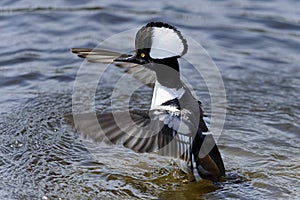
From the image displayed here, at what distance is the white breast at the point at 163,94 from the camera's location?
580 cm

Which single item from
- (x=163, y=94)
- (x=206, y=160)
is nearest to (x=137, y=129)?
(x=163, y=94)

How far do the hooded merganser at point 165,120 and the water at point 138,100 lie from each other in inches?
16.4

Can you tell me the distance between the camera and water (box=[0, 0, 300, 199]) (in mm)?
6035

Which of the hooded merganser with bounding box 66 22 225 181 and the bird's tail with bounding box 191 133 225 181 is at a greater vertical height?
the hooded merganser with bounding box 66 22 225 181

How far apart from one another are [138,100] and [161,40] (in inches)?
104

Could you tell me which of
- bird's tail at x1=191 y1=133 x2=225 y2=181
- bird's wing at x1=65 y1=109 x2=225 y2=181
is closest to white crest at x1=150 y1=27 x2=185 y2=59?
bird's wing at x1=65 y1=109 x2=225 y2=181

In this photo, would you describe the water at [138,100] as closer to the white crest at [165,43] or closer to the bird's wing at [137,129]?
the bird's wing at [137,129]

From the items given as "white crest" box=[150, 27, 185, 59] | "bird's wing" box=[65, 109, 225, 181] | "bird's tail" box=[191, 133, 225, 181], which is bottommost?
"bird's tail" box=[191, 133, 225, 181]

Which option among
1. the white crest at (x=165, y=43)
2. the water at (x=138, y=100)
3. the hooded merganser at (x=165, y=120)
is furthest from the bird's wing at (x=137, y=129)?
the water at (x=138, y=100)

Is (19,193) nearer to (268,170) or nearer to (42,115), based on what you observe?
(42,115)

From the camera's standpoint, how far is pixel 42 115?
24.3ft

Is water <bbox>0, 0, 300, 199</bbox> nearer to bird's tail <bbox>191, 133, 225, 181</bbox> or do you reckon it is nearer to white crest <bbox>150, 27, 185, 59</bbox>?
bird's tail <bbox>191, 133, 225, 181</bbox>

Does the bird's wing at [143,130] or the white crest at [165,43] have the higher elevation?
the white crest at [165,43]

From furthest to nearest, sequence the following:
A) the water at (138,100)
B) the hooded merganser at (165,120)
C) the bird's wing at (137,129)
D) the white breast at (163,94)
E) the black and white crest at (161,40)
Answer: the water at (138,100) < the white breast at (163,94) < the black and white crest at (161,40) < the hooded merganser at (165,120) < the bird's wing at (137,129)
